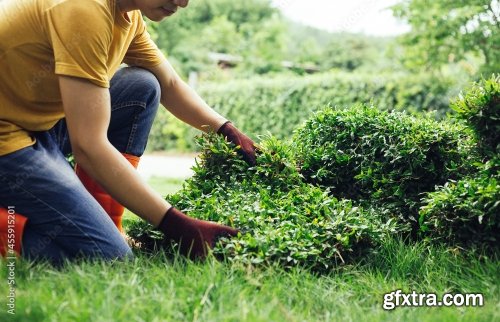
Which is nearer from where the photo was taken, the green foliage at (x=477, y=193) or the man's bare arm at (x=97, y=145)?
the man's bare arm at (x=97, y=145)

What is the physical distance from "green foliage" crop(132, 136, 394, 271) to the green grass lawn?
10 cm

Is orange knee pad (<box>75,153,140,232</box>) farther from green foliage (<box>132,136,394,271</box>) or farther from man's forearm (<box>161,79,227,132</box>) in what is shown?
man's forearm (<box>161,79,227,132</box>)

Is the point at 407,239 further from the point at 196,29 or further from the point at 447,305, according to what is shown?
the point at 196,29

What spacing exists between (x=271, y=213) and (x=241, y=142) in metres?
0.60

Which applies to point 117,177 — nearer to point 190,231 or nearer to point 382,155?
point 190,231

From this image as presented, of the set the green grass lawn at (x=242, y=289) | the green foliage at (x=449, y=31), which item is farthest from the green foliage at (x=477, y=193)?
the green foliage at (x=449, y=31)

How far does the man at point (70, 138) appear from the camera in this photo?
2541mm

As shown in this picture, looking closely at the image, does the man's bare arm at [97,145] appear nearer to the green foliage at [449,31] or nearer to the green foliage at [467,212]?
the green foliage at [467,212]

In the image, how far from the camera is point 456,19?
906cm

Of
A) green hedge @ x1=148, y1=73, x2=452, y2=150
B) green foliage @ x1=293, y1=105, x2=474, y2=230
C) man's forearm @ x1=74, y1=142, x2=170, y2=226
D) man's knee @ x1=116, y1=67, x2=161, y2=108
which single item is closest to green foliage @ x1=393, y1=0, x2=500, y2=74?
green hedge @ x1=148, y1=73, x2=452, y2=150

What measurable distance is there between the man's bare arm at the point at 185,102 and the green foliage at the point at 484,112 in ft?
4.57

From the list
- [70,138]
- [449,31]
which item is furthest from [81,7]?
[449,31]

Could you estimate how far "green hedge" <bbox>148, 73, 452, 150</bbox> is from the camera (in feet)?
35.2

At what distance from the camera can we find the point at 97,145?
8.35ft
